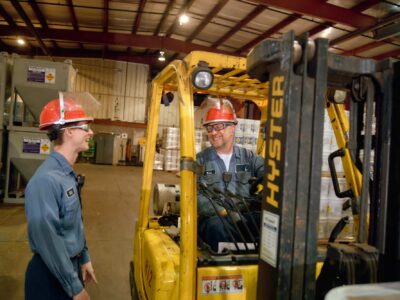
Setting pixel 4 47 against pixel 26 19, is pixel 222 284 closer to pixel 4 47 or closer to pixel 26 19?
pixel 26 19

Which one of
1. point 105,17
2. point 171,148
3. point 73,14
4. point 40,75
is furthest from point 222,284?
point 171,148

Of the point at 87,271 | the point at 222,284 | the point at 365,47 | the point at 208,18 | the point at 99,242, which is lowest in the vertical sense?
the point at 99,242

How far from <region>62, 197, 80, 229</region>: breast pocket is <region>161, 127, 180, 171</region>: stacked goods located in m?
15.3

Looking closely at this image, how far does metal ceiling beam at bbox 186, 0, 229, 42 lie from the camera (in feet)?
37.0

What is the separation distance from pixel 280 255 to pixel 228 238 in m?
1.41

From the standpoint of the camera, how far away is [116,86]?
2098cm

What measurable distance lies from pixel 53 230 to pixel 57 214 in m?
0.11

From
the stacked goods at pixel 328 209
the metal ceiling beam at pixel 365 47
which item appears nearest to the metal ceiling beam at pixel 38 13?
the metal ceiling beam at pixel 365 47

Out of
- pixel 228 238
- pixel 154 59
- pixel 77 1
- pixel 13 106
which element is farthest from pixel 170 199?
pixel 154 59

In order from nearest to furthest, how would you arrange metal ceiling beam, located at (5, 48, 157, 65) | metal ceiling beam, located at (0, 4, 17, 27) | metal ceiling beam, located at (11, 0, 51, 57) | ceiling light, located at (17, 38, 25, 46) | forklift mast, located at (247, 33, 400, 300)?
1. forklift mast, located at (247, 33, 400, 300)
2. metal ceiling beam, located at (11, 0, 51, 57)
3. metal ceiling beam, located at (0, 4, 17, 27)
4. ceiling light, located at (17, 38, 25, 46)
5. metal ceiling beam, located at (5, 48, 157, 65)

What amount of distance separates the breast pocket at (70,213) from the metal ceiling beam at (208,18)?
9929 mm

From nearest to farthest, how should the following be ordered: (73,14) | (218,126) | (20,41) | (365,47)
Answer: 1. (218,126)
2. (365,47)
3. (73,14)
4. (20,41)

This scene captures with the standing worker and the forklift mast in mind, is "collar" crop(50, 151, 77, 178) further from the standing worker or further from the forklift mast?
the forklift mast

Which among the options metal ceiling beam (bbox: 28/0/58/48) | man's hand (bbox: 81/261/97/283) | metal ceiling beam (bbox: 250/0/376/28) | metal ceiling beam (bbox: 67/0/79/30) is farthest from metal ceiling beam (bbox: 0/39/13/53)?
man's hand (bbox: 81/261/97/283)
